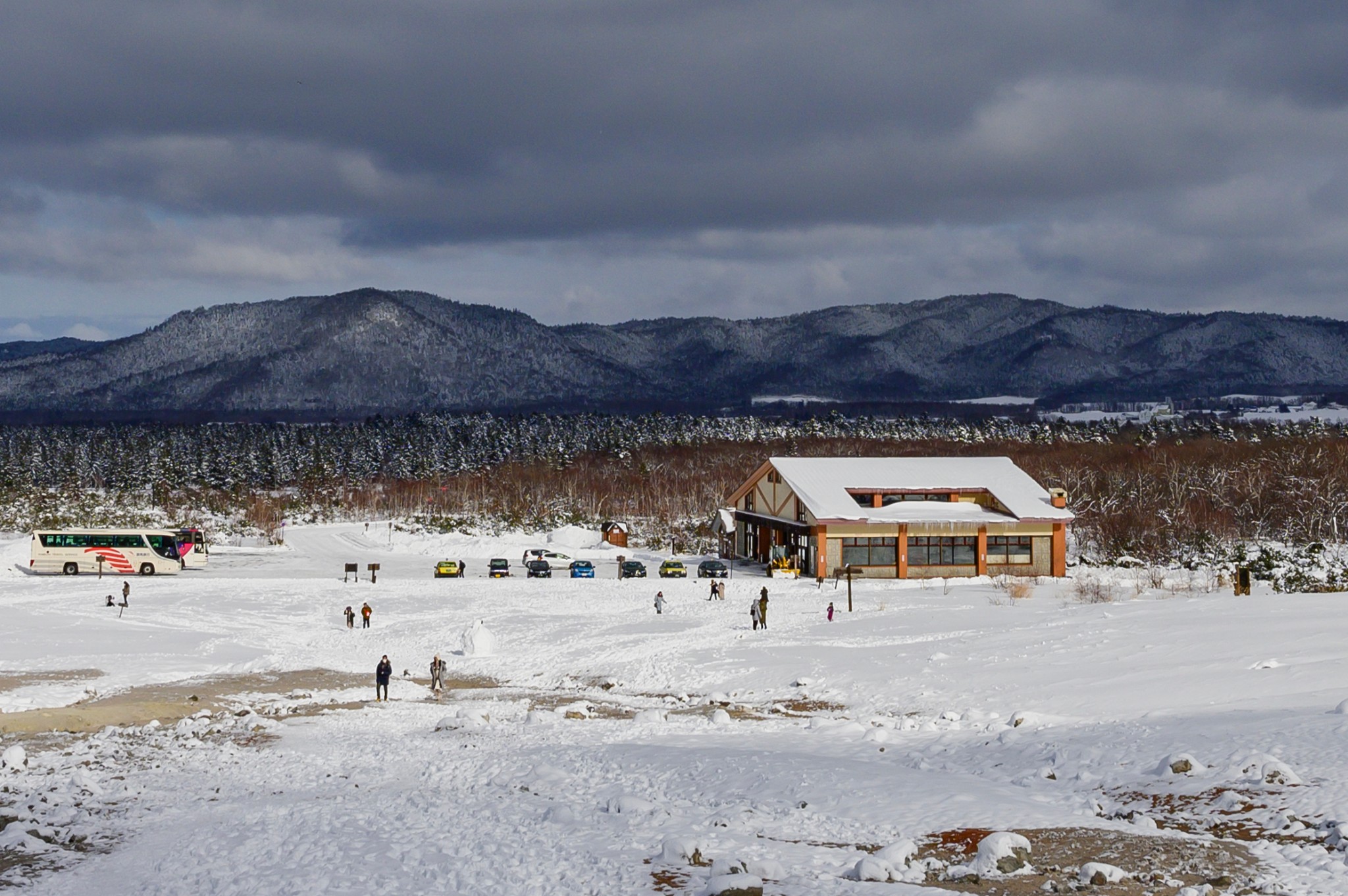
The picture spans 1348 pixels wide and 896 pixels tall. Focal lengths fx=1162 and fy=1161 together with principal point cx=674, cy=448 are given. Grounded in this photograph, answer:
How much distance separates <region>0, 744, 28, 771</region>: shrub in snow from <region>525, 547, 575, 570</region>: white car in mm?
50011

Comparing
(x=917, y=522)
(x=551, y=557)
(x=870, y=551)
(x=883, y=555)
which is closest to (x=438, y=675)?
(x=870, y=551)

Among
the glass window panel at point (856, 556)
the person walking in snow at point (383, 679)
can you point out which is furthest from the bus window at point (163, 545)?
the person walking in snow at point (383, 679)

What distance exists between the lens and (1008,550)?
2628 inches

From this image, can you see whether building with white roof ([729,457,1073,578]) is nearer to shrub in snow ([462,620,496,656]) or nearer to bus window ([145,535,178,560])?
shrub in snow ([462,620,496,656])

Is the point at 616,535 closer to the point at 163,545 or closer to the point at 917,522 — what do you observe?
the point at 917,522

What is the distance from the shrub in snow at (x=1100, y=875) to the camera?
1417 cm

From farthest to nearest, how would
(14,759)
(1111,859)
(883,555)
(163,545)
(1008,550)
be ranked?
1. (163,545)
2. (1008,550)
3. (883,555)
4. (14,759)
5. (1111,859)

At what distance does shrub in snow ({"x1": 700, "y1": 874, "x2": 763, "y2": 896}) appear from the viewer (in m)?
13.8

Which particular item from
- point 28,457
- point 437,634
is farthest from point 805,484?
point 28,457

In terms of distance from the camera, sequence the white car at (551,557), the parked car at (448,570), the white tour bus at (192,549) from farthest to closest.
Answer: the white car at (551,557)
the white tour bus at (192,549)
the parked car at (448,570)

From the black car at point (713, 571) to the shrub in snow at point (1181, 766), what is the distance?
143 feet

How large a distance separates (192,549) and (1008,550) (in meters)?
50.0

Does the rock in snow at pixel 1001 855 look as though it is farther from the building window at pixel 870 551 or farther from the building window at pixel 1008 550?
the building window at pixel 1008 550

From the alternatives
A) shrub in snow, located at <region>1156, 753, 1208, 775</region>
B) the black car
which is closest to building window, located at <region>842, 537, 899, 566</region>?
the black car
